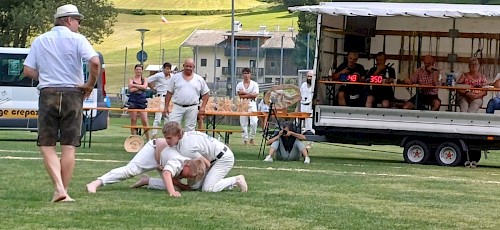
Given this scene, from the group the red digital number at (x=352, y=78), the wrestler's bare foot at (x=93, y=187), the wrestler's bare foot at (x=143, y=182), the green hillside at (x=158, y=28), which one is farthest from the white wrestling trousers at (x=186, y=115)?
the green hillside at (x=158, y=28)

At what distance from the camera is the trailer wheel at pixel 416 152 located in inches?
810

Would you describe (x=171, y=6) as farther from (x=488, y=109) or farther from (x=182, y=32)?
(x=488, y=109)

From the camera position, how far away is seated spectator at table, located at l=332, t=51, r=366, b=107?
69.8 feet

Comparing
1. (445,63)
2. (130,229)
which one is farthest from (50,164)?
(445,63)

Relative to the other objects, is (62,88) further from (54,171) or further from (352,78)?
(352,78)

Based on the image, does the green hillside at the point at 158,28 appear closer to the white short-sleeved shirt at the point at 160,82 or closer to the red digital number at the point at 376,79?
the white short-sleeved shirt at the point at 160,82

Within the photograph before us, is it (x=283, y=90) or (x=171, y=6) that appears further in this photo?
(x=171, y=6)

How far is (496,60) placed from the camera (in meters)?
22.7

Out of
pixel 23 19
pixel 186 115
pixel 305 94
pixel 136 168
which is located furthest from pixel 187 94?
pixel 23 19

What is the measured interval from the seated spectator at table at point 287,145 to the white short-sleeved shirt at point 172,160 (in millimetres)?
7103

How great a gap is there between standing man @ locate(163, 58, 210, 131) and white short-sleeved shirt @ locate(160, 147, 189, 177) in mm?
6155

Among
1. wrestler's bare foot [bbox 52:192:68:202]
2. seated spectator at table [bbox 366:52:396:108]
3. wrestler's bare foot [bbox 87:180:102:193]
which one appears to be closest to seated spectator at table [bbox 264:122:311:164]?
seated spectator at table [bbox 366:52:396:108]

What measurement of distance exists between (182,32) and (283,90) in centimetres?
9690

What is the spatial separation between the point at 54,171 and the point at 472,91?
1110 centimetres
